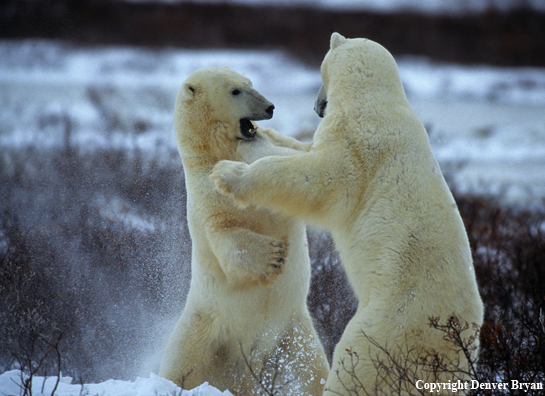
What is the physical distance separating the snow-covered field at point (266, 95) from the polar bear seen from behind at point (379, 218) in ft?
15.0

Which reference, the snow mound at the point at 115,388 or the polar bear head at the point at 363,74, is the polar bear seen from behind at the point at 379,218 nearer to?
the polar bear head at the point at 363,74

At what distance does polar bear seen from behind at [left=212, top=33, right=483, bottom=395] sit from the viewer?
83.7 inches

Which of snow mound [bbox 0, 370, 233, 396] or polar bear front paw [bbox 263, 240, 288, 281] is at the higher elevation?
polar bear front paw [bbox 263, 240, 288, 281]

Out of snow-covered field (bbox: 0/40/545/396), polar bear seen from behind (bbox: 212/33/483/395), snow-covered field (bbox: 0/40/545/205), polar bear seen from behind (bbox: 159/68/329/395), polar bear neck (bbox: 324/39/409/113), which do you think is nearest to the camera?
polar bear seen from behind (bbox: 212/33/483/395)

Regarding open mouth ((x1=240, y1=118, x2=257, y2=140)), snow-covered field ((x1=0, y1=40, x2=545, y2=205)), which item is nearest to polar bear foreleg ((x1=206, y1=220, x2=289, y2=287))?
open mouth ((x1=240, y1=118, x2=257, y2=140))

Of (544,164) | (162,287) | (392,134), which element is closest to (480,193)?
(544,164)

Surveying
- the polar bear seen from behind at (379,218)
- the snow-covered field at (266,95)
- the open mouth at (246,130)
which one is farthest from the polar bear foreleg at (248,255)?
the snow-covered field at (266,95)

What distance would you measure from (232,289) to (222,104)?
904mm

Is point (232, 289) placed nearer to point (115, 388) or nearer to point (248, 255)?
point (248, 255)

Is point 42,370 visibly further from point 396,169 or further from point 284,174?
point 396,169

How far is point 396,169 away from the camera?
7.51 ft

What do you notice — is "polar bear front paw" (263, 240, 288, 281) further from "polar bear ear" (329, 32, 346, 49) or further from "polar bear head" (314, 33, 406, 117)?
"polar bear ear" (329, 32, 346, 49)

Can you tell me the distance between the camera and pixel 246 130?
9.34 feet

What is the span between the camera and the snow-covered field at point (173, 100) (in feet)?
26.0
